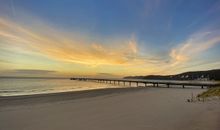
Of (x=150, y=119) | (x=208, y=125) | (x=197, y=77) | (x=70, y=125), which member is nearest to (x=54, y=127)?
(x=70, y=125)

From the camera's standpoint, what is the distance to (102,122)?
10281 mm

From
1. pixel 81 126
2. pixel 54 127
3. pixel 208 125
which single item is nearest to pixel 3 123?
pixel 54 127

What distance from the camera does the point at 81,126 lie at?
9.41 m

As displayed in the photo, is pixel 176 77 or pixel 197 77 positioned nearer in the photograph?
pixel 197 77

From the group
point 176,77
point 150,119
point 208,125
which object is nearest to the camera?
point 208,125

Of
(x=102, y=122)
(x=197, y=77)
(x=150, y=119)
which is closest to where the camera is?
(x=102, y=122)

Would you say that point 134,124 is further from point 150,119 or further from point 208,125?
point 208,125

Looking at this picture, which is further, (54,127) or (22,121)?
(22,121)

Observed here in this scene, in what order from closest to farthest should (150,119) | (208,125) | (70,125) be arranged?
(208,125) → (70,125) → (150,119)

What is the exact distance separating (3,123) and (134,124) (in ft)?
19.3

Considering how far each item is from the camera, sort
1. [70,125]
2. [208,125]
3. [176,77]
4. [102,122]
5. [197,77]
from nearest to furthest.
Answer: [208,125] → [70,125] → [102,122] → [197,77] → [176,77]

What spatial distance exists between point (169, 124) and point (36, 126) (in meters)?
5.71

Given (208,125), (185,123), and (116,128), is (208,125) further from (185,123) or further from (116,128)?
(116,128)

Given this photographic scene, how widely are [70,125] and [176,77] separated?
582 feet
